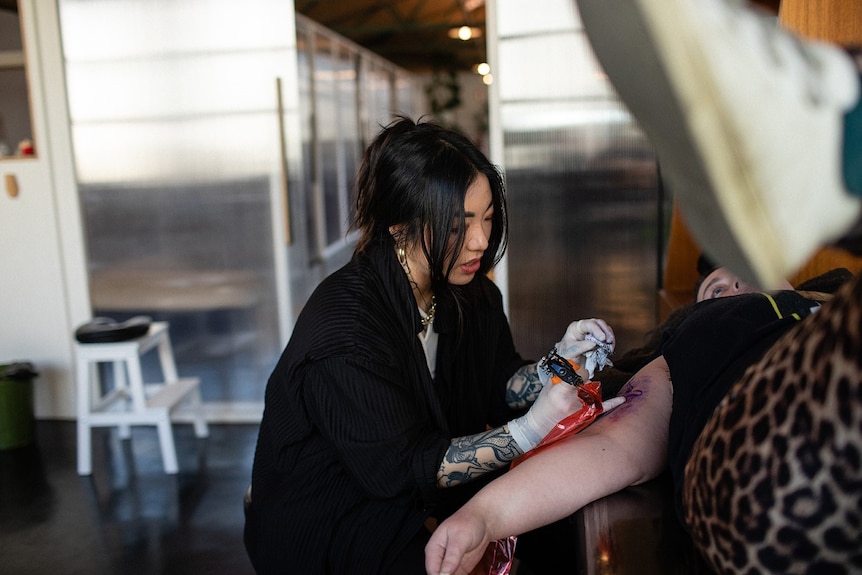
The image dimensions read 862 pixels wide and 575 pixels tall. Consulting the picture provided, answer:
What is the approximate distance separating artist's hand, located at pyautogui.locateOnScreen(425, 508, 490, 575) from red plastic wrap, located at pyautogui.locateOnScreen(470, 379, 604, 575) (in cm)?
12

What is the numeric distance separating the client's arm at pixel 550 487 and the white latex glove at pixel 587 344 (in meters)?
0.38

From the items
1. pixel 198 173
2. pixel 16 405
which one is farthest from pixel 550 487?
pixel 16 405

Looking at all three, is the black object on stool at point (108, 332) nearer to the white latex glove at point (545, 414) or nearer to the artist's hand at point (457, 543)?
the white latex glove at point (545, 414)

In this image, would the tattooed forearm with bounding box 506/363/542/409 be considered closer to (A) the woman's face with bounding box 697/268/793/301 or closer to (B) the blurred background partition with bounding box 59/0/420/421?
(A) the woman's face with bounding box 697/268/793/301

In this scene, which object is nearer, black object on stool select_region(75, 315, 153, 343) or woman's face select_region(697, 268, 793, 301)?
woman's face select_region(697, 268, 793, 301)

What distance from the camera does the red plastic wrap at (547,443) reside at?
3.79 feet

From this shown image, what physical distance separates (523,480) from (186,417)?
3.07 metres

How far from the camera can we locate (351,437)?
4.35ft

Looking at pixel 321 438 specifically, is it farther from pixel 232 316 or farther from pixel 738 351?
pixel 232 316

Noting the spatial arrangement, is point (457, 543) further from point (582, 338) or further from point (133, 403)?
point (133, 403)

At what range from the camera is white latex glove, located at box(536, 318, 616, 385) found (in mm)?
1496

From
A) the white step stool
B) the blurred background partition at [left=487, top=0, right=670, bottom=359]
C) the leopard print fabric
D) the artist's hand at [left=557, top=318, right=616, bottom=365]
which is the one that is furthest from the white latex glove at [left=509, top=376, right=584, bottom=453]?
the white step stool

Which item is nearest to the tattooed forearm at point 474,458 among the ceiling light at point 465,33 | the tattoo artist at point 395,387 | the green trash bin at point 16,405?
the tattoo artist at point 395,387

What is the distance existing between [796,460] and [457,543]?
0.54 m
